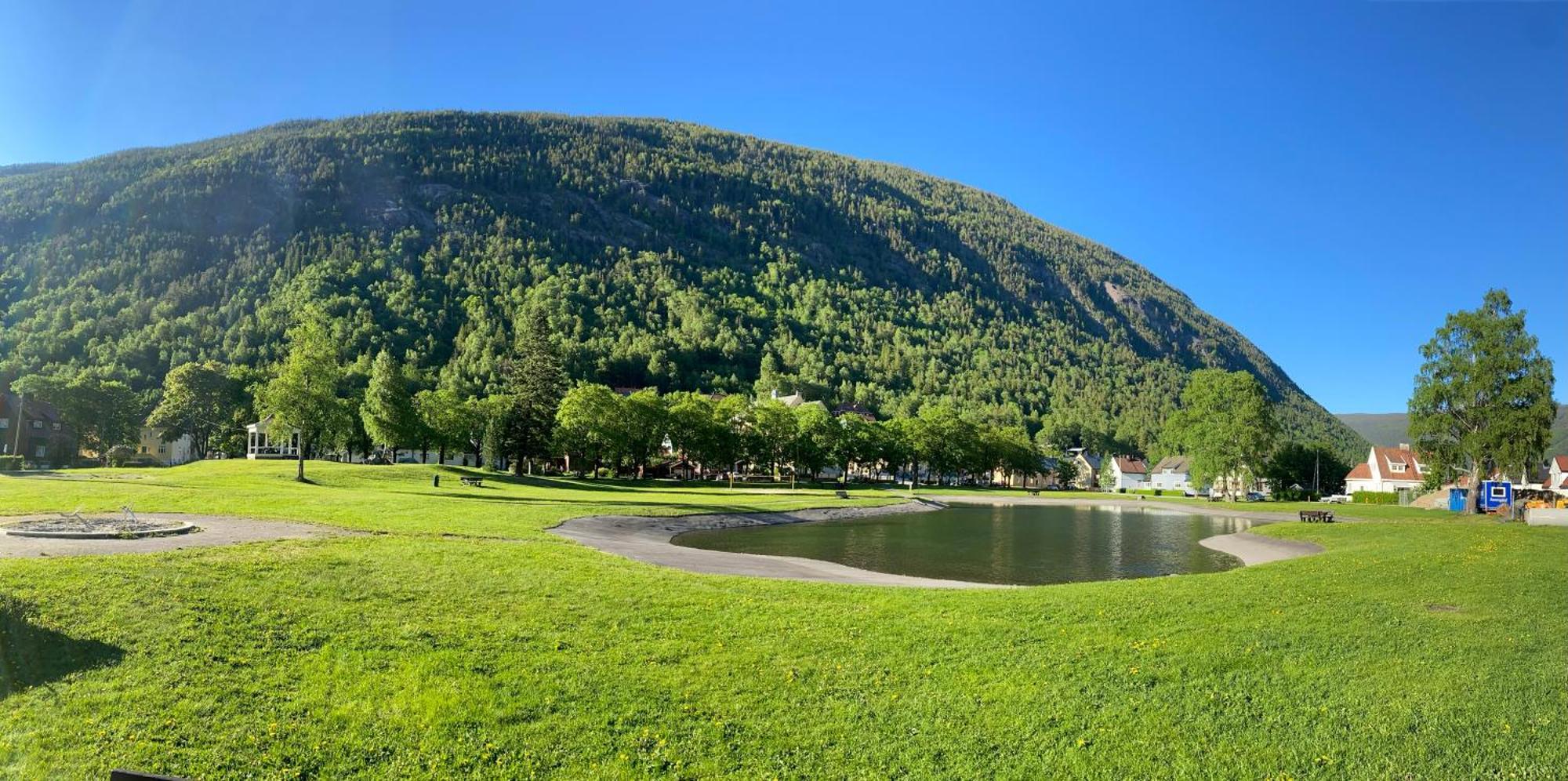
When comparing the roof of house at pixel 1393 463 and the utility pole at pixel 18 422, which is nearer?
the utility pole at pixel 18 422

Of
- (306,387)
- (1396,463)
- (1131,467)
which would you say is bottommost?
(1131,467)

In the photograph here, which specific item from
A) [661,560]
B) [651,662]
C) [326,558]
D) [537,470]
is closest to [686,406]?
[537,470]

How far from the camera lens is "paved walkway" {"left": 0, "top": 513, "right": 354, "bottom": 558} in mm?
17141

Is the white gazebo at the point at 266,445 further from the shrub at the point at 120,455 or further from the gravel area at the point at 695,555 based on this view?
the gravel area at the point at 695,555

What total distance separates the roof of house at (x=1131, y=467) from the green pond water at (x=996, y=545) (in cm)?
13777

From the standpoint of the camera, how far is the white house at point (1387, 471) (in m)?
132

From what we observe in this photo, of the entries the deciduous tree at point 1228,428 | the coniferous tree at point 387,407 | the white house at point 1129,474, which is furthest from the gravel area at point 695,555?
the white house at point 1129,474

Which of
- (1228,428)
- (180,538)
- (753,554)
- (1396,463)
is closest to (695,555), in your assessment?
(753,554)

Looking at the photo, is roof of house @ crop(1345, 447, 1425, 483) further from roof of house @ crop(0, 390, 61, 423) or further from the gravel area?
roof of house @ crop(0, 390, 61, 423)

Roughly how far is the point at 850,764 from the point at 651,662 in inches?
155

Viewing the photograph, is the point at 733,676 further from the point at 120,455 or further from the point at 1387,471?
the point at 1387,471

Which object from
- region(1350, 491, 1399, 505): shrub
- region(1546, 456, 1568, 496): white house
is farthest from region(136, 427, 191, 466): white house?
region(1546, 456, 1568, 496): white house

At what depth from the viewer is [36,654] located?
10070 millimetres

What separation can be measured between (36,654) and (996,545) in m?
38.2
